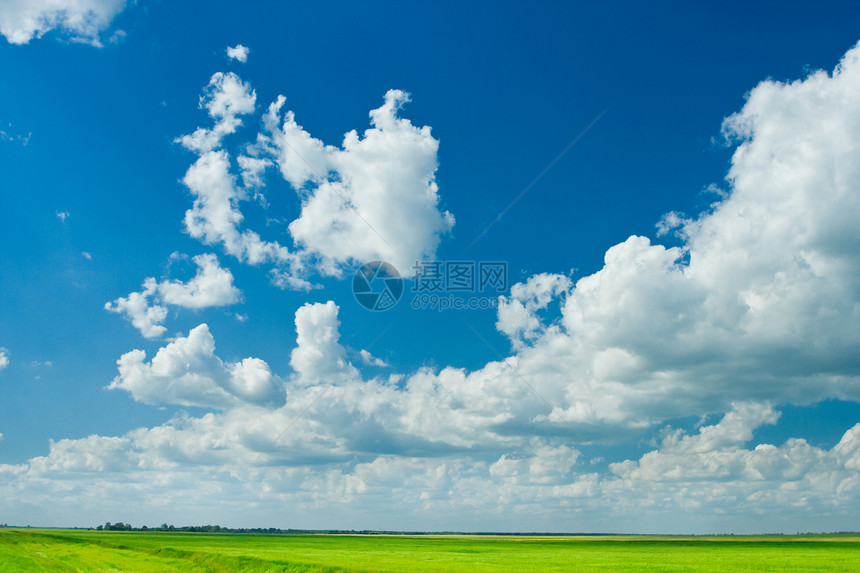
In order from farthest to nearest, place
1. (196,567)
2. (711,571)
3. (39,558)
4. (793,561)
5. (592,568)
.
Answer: (39,558) < (196,567) < (793,561) < (592,568) < (711,571)

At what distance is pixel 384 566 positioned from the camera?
54.3m

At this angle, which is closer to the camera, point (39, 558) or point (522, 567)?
point (522, 567)

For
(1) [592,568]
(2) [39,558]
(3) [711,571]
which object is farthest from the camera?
(2) [39,558]

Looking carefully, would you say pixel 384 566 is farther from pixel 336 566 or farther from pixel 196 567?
pixel 196 567

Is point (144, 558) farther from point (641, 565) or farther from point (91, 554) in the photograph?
point (641, 565)

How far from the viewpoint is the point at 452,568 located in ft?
178

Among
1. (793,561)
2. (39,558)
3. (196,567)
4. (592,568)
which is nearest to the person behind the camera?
(592,568)

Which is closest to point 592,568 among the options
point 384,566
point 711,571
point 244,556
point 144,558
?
point 711,571

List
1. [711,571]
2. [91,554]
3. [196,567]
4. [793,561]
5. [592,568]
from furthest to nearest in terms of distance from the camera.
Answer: [91,554]
[196,567]
[793,561]
[592,568]
[711,571]

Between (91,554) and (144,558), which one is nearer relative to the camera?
(144,558)

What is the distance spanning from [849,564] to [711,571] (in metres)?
16.9

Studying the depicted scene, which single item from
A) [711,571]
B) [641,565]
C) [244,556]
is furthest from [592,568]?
[244,556]

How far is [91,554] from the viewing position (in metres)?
77.2

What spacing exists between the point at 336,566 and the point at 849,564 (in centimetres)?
4868
